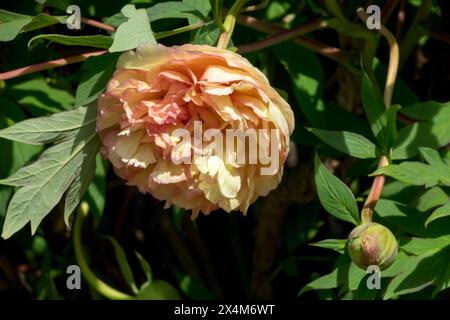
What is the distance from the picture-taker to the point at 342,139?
3.44 ft

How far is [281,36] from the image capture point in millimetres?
1136

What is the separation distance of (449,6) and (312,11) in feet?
0.98

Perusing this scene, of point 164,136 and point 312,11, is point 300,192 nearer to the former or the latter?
point 312,11

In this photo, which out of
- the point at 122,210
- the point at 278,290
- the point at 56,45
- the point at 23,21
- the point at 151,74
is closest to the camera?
the point at 151,74

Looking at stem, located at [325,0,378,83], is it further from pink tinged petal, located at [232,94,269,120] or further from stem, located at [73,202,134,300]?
stem, located at [73,202,134,300]

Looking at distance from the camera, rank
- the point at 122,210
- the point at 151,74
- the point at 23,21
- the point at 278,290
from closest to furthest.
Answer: the point at 151,74
the point at 23,21
the point at 122,210
the point at 278,290

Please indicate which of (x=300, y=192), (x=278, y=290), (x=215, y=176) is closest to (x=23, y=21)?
(x=215, y=176)

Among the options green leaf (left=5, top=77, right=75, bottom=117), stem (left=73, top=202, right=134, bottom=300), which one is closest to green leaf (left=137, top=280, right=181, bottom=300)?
stem (left=73, top=202, right=134, bottom=300)

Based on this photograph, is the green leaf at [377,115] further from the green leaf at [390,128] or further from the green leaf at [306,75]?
the green leaf at [306,75]

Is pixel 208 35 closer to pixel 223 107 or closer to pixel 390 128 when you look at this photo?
pixel 223 107

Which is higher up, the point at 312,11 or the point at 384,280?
the point at 312,11

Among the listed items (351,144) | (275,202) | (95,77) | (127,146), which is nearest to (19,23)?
(95,77)

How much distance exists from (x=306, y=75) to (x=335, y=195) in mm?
277

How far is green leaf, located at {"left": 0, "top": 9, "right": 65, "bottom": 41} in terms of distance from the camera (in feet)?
3.27
